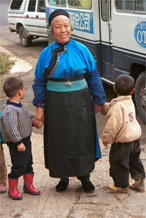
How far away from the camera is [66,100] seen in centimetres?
319

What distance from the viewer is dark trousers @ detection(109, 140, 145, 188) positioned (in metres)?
3.26

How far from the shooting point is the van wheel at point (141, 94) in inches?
206

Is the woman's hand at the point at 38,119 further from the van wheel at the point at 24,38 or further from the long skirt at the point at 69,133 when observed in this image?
the van wheel at the point at 24,38

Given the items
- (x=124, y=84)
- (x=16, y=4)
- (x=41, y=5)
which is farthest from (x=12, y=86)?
(x=16, y=4)

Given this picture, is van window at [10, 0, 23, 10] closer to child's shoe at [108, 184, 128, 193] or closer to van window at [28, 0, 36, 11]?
van window at [28, 0, 36, 11]

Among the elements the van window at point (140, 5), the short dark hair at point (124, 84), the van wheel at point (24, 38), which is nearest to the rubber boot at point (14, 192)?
the short dark hair at point (124, 84)

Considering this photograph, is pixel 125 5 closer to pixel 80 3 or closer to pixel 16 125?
pixel 80 3

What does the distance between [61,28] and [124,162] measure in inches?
49.1

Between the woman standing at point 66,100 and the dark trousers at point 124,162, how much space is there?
202 mm

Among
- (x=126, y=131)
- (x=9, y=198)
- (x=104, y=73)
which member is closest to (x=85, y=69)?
(x=126, y=131)

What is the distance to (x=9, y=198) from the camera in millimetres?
3461

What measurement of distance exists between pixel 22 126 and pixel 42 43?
10.2 m

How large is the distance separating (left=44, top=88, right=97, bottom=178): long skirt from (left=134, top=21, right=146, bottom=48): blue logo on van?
1.91m

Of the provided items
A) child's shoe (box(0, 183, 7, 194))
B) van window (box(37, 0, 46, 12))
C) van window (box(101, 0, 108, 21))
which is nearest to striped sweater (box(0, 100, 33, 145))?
child's shoe (box(0, 183, 7, 194))
